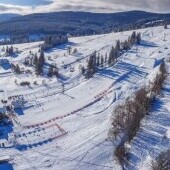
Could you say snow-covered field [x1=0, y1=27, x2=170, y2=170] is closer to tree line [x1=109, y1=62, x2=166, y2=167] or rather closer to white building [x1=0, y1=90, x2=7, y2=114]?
tree line [x1=109, y1=62, x2=166, y2=167]

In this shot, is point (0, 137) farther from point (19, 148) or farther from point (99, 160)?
point (99, 160)

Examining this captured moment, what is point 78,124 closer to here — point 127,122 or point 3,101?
point 127,122

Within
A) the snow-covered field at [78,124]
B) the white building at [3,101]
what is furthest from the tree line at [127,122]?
the white building at [3,101]

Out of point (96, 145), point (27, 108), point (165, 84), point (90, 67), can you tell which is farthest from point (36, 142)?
point (90, 67)

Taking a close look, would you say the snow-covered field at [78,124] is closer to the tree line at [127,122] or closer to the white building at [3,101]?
the tree line at [127,122]

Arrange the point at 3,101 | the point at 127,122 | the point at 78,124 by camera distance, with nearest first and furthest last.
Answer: the point at 127,122 < the point at 78,124 < the point at 3,101

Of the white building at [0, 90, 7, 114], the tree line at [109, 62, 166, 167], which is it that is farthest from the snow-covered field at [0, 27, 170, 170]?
the white building at [0, 90, 7, 114]

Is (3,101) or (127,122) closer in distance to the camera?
(127,122)

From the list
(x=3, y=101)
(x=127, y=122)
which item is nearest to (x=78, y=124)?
(x=127, y=122)
